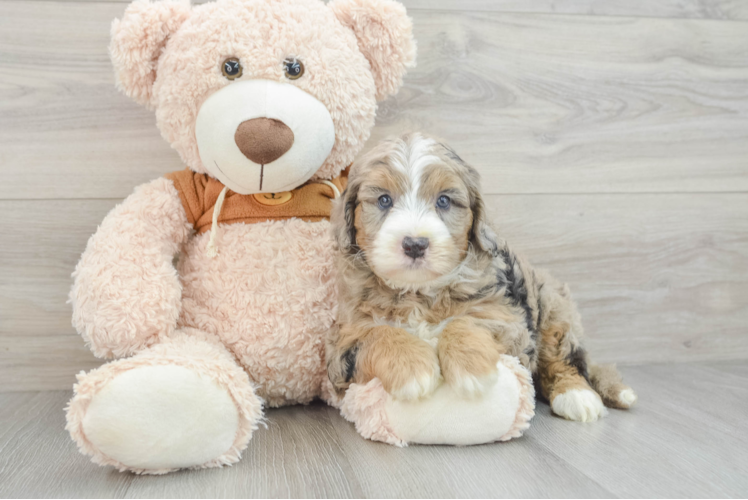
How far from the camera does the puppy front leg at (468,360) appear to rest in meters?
1.21

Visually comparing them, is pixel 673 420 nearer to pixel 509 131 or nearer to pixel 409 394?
pixel 409 394

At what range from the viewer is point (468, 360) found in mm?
1213

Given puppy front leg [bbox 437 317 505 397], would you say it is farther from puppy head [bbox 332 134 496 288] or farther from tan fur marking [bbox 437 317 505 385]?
puppy head [bbox 332 134 496 288]

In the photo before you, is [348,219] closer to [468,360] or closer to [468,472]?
[468,360]

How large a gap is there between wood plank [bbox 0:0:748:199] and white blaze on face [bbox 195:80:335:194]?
483 mm

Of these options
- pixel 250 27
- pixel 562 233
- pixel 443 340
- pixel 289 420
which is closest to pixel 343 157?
pixel 250 27

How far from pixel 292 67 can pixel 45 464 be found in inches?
38.9

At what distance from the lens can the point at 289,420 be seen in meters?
1.50

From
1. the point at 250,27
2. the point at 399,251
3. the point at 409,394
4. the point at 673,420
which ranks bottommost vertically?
the point at 673,420

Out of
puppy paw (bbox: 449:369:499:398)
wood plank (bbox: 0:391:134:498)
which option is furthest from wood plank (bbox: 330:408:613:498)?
wood plank (bbox: 0:391:134:498)

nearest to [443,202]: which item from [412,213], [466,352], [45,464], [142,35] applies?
[412,213]

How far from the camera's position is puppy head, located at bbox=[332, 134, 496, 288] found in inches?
47.7

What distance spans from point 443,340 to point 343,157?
0.55 meters

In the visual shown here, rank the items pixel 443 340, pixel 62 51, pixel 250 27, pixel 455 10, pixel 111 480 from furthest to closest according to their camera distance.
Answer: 1. pixel 455 10
2. pixel 62 51
3. pixel 250 27
4. pixel 443 340
5. pixel 111 480
